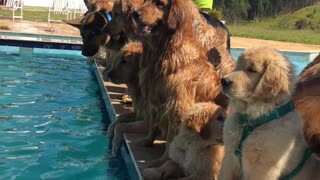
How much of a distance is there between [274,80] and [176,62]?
190cm

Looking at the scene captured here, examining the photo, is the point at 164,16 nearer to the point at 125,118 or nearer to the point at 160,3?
the point at 160,3

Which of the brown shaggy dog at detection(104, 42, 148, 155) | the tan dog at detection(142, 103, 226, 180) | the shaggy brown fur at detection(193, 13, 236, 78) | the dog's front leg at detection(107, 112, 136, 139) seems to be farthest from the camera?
the dog's front leg at detection(107, 112, 136, 139)

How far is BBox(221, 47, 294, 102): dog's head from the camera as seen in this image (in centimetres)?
345

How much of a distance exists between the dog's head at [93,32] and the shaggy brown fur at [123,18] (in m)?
1.03

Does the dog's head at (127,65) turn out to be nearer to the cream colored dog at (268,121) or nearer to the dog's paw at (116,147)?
the dog's paw at (116,147)

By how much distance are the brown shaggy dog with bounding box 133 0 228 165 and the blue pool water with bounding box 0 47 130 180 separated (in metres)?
1.65

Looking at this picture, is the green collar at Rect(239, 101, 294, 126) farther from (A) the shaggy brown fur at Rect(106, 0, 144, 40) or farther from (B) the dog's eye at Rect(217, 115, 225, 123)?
(A) the shaggy brown fur at Rect(106, 0, 144, 40)

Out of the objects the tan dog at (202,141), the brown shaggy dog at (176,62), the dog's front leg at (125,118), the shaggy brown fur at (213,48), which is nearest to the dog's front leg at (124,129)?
the dog's front leg at (125,118)

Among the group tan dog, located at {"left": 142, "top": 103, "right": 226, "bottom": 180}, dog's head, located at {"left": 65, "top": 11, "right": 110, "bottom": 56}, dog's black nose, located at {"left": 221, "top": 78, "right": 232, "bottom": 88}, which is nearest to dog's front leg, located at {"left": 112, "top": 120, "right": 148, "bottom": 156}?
tan dog, located at {"left": 142, "top": 103, "right": 226, "bottom": 180}

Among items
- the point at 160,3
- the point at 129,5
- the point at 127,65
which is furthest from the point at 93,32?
the point at 160,3

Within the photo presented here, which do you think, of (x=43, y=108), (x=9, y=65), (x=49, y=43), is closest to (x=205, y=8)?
(x=43, y=108)

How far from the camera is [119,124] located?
6.48 meters

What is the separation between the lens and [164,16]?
5348mm

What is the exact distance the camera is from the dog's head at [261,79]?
11.3ft
